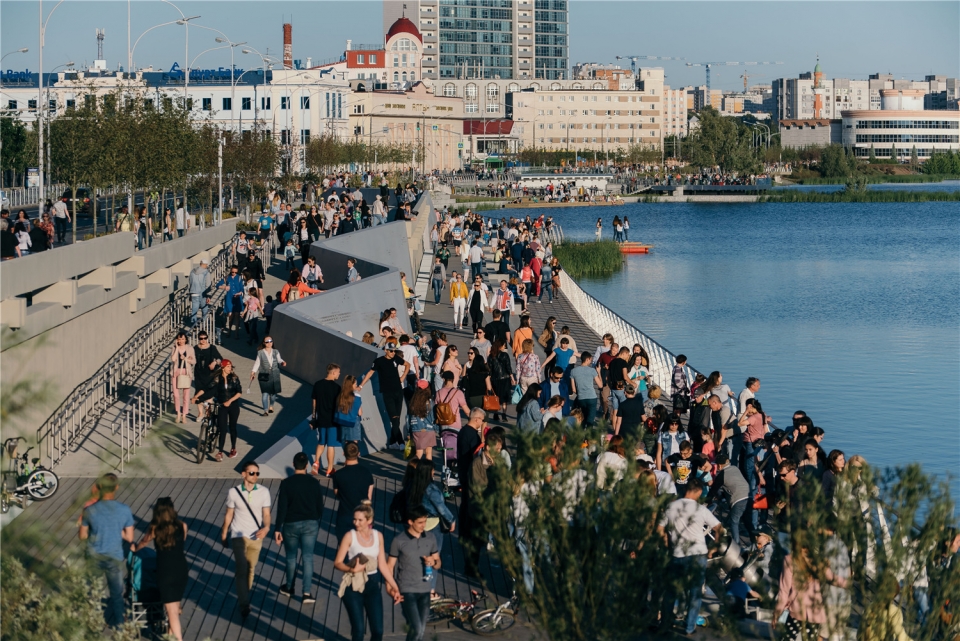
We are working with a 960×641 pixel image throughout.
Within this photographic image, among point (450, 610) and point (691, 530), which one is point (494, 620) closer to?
point (450, 610)

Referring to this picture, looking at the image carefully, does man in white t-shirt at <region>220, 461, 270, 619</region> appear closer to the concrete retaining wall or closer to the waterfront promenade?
the waterfront promenade

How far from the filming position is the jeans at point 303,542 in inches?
445

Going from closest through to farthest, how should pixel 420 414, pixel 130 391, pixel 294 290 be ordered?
pixel 420 414, pixel 130 391, pixel 294 290

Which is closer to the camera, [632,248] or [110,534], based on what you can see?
[110,534]

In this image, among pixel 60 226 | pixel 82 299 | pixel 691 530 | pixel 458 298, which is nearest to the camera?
pixel 691 530

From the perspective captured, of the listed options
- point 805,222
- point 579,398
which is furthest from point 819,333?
point 805,222

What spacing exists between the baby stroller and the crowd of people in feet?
0.63

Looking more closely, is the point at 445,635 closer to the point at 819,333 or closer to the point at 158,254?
the point at 158,254

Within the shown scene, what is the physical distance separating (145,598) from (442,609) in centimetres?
246

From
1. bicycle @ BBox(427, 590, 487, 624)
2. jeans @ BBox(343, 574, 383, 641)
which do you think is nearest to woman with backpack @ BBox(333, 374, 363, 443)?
bicycle @ BBox(427, 590, 487, 624)

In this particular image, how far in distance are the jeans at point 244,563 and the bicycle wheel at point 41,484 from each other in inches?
179

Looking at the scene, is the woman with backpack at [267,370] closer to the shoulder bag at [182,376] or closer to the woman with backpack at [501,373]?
the shoulder bag at [182,376]

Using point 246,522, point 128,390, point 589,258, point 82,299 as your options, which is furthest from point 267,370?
point 589,258

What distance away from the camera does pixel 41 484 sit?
14750 millimetres
